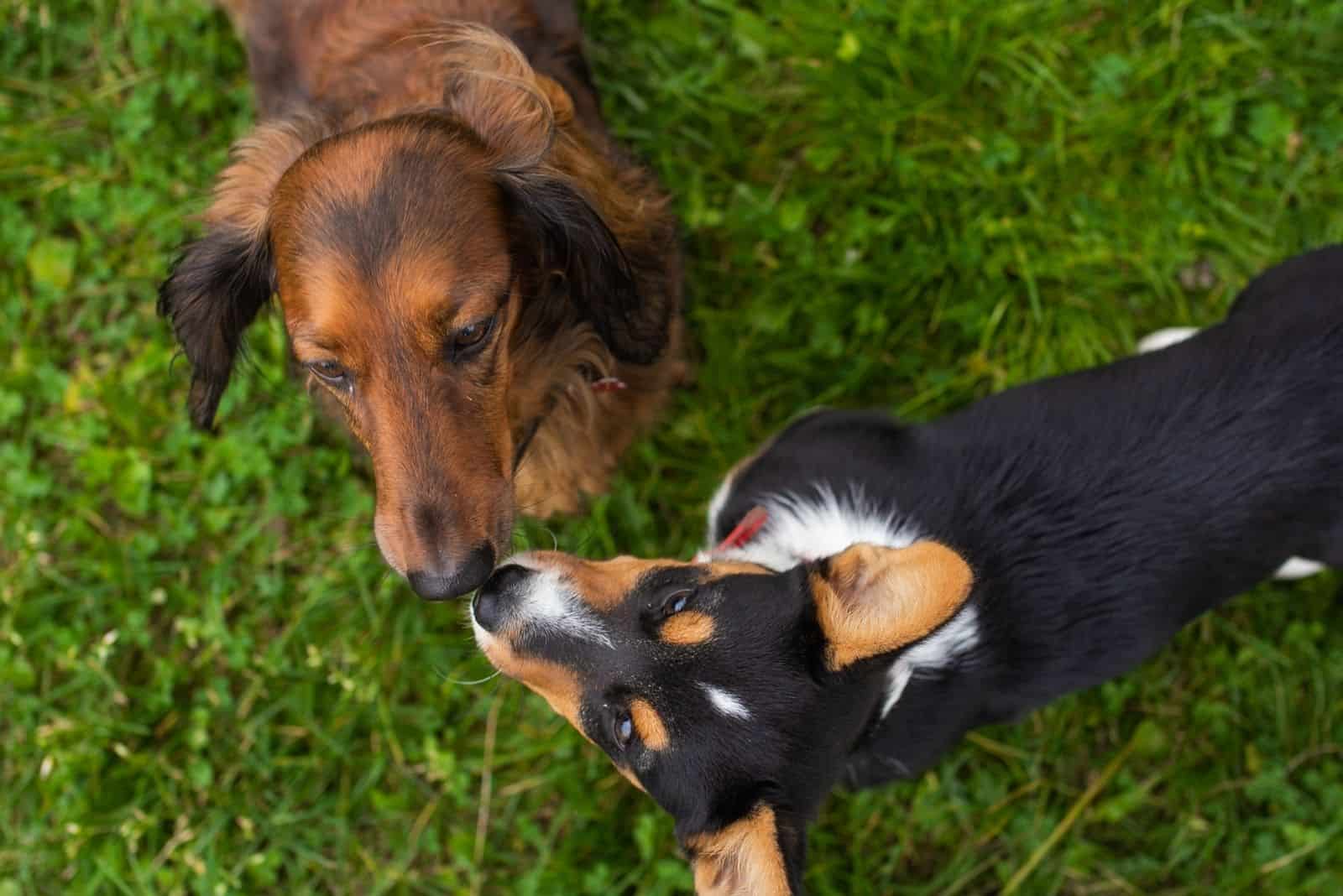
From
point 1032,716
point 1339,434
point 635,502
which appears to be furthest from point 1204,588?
point 635,502

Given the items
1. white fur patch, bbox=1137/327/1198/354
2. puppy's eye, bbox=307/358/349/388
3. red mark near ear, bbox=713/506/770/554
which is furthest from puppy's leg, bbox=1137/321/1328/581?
puppy's eye, bbox=307/358/349/388

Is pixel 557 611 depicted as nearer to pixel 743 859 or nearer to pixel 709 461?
pixel 743 859

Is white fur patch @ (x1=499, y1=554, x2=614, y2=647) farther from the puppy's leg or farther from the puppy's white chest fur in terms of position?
the puppy's leg

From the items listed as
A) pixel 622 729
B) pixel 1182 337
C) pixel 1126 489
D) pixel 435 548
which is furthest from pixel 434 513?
pixel 1182 337

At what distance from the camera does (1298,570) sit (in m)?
3.58

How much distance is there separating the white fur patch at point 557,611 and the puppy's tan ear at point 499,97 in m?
1.04

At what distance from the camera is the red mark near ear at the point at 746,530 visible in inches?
116

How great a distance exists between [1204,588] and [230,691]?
3.30m

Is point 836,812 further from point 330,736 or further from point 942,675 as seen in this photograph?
point 330,736

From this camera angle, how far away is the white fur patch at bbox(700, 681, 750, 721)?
236cm

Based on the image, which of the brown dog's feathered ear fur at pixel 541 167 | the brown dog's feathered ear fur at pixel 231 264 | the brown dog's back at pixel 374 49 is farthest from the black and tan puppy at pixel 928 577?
the brown dog's back at pixel 374 49

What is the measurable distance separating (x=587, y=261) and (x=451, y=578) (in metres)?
0.92

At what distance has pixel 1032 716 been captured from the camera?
147 inches

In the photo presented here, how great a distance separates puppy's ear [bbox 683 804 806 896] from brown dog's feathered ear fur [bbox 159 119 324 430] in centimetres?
175
